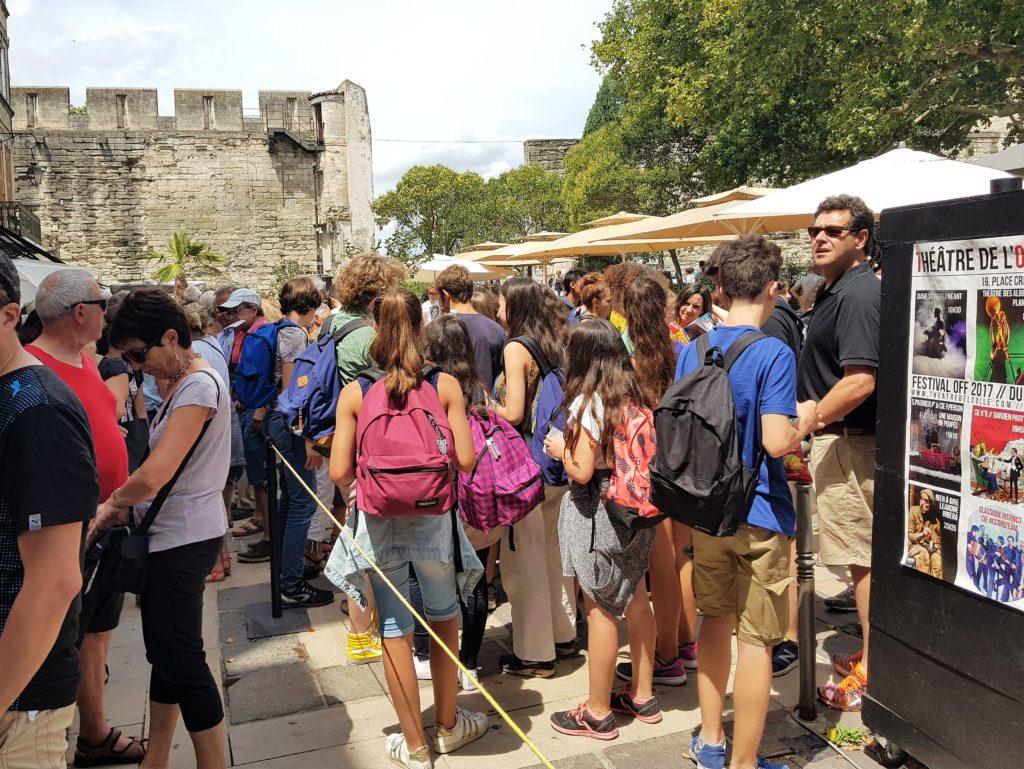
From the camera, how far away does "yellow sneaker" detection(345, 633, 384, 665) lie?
4.41 m

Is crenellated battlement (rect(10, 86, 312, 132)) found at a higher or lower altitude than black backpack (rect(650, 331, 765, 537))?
higher

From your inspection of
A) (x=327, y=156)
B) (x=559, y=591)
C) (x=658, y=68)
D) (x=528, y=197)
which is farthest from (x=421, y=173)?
(x=559, y=591)

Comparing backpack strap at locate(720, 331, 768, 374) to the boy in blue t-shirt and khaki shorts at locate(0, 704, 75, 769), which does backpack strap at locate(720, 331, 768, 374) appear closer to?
the boy in blue t-shirt

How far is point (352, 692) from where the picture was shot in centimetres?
406

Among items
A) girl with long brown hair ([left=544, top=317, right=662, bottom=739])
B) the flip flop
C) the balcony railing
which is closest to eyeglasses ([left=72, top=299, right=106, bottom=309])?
girl with long brown hair ([left=544, top=317, right=662, bottom=739])

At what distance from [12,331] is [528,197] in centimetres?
3703

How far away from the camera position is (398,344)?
3.21 metres

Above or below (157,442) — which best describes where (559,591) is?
below

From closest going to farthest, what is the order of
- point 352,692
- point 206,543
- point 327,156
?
point 206,543 < point 352,692 < point 327,156

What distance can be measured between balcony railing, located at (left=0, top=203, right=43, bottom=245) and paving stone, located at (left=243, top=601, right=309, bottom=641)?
1601 centimetres

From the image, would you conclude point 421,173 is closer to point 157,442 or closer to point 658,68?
point 658,68

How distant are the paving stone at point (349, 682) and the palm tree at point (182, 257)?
21.4m

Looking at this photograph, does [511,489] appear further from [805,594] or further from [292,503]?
[292,503]

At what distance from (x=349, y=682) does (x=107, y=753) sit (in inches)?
43.8
